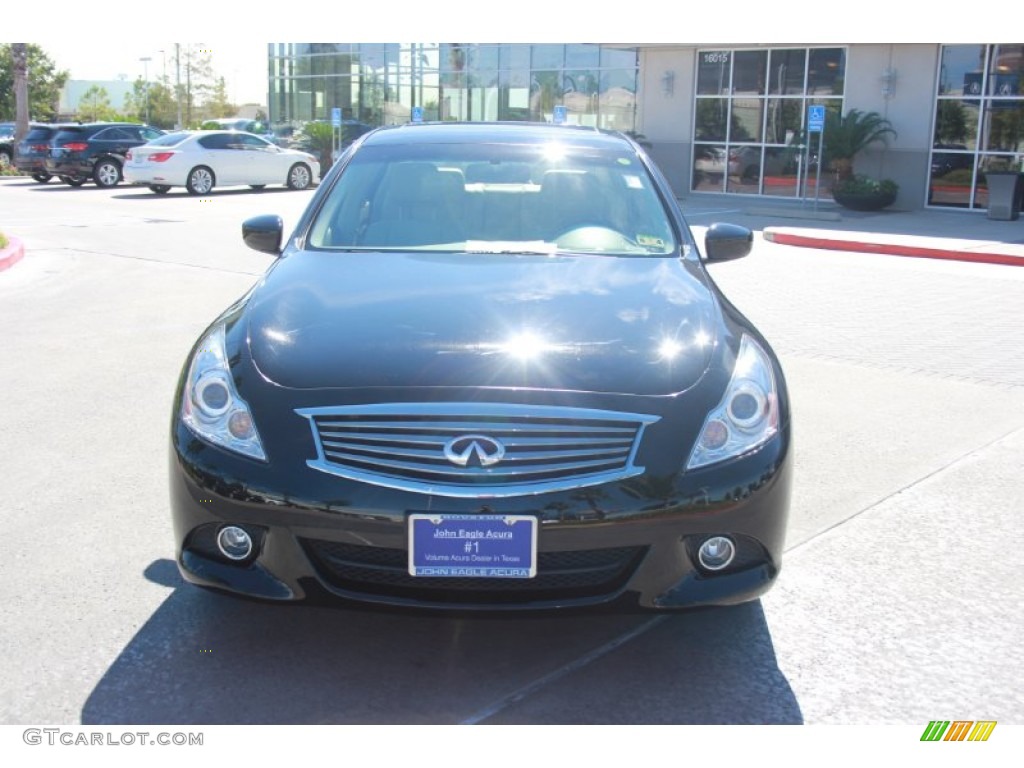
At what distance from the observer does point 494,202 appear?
16.1 feet

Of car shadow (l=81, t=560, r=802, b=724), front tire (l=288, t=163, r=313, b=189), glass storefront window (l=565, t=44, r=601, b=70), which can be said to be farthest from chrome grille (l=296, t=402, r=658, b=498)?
glass storefront window (l=565, t=44, r=601, b=70)

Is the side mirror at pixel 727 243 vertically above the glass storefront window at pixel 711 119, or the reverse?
the glass storefront window at pixel 711 119

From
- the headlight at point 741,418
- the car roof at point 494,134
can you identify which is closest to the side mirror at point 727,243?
the car roof at point 494,134

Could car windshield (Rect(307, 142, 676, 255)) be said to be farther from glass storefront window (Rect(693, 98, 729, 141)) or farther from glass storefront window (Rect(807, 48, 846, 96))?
glass storefront window (Rect(693, 98, 729, 141))

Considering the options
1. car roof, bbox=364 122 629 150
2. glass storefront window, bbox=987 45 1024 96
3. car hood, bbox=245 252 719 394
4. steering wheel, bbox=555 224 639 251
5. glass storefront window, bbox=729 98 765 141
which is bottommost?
car hood, bbox=245 252 719 394

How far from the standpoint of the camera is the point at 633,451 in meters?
3.19

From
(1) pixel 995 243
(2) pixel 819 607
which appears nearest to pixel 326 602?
(2) pixel 819 607

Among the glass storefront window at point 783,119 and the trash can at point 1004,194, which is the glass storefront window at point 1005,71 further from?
the glass storefront window at point 783,119

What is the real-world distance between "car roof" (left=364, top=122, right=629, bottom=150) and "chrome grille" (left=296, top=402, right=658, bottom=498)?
2.42 m

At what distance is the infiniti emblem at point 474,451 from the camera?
3135 mm

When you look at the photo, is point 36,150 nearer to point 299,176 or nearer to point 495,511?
point 299,176

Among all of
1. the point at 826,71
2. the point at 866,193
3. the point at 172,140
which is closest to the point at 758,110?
the point at 826,71

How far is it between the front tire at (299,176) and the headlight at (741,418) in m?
25.6

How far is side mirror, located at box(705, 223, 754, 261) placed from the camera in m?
5.11
